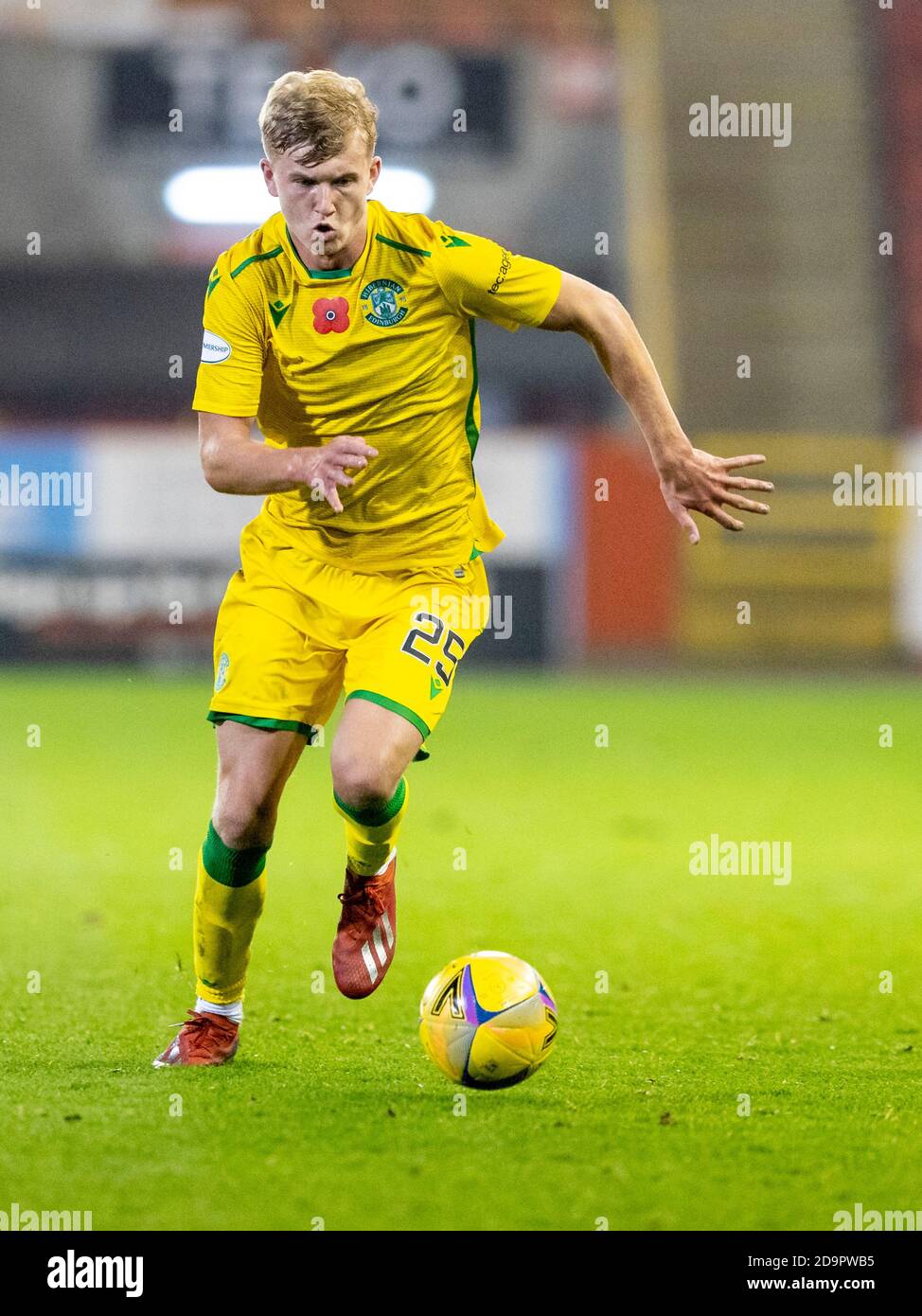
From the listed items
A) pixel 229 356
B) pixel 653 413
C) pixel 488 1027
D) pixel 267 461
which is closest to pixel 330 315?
pixel 229 356

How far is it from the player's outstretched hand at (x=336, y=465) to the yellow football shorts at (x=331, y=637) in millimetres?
648

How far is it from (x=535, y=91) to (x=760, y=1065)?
17705mm

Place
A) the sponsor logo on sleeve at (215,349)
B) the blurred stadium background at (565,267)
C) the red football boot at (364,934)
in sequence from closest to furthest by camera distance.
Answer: the sponsor logo on sleeve at (215,349)
the red football boot at (364,934)
the blurred stadium background at (565,267)

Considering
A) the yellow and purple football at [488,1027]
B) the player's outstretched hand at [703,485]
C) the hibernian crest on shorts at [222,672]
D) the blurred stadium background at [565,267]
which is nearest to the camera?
the yellow and purple football at [488,1027]

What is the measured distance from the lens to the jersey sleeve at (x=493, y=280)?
13.6 ft

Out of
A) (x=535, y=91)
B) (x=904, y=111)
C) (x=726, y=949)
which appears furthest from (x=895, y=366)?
(x=726, y=949)

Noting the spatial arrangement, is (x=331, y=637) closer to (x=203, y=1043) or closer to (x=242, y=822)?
(x=242, y=822)

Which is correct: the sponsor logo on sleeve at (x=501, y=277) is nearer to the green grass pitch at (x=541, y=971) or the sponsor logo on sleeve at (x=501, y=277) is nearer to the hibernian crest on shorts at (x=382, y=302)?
the hibernian crest on shorts at (x=382, y=302)

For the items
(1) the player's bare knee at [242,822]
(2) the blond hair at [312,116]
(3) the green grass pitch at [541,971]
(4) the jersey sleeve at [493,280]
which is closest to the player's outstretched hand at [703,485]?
(4) the jersey sleeve at [493,280]

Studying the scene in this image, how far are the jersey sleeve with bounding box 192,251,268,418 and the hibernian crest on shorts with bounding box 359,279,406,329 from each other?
257 millimetres

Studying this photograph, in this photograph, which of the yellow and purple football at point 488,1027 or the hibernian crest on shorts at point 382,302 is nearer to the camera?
the yellow and purple football at point 488,1027

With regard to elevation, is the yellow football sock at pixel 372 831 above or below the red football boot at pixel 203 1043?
above

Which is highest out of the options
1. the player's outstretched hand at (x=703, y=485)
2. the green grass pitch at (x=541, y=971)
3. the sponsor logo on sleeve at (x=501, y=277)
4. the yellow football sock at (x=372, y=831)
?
the sponsor logo on sleeve at (x=501, y=277)

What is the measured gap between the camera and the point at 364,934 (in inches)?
175
